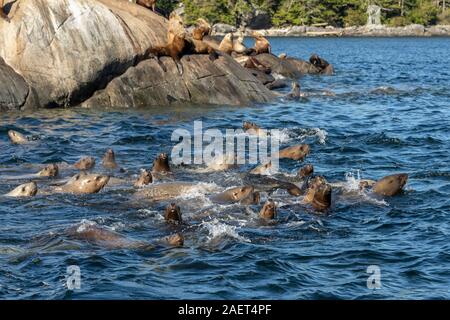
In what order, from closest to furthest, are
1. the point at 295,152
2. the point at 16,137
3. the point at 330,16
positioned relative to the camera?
1. the point at 295,152
2. the point at 16,137
3. the point at 330,16

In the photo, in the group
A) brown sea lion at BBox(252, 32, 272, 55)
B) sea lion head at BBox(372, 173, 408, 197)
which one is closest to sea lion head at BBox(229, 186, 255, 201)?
sea lion head at BBox(372, 173, 408, 197)

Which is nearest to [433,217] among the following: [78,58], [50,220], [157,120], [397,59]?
[50,220]

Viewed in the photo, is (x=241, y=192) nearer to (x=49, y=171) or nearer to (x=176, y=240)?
(x=176, y=240)

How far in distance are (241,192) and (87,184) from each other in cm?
312

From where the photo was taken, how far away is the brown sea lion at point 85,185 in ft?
56.3

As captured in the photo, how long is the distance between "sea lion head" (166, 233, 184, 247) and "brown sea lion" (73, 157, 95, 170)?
246 inches

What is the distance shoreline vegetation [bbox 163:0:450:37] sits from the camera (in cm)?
11250

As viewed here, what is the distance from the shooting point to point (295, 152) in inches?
845

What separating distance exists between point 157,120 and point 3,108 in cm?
480

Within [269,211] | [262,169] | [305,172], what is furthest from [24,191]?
[305,172]

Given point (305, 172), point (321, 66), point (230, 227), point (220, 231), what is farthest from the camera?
point (321, 66)

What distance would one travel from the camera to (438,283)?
40.7 feet

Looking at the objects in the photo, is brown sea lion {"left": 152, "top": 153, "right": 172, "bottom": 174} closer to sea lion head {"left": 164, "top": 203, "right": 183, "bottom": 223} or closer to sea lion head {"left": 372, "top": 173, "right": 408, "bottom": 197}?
sea lion head {"left": 164, "top": 203, "right": 183, "bottom": 223}
